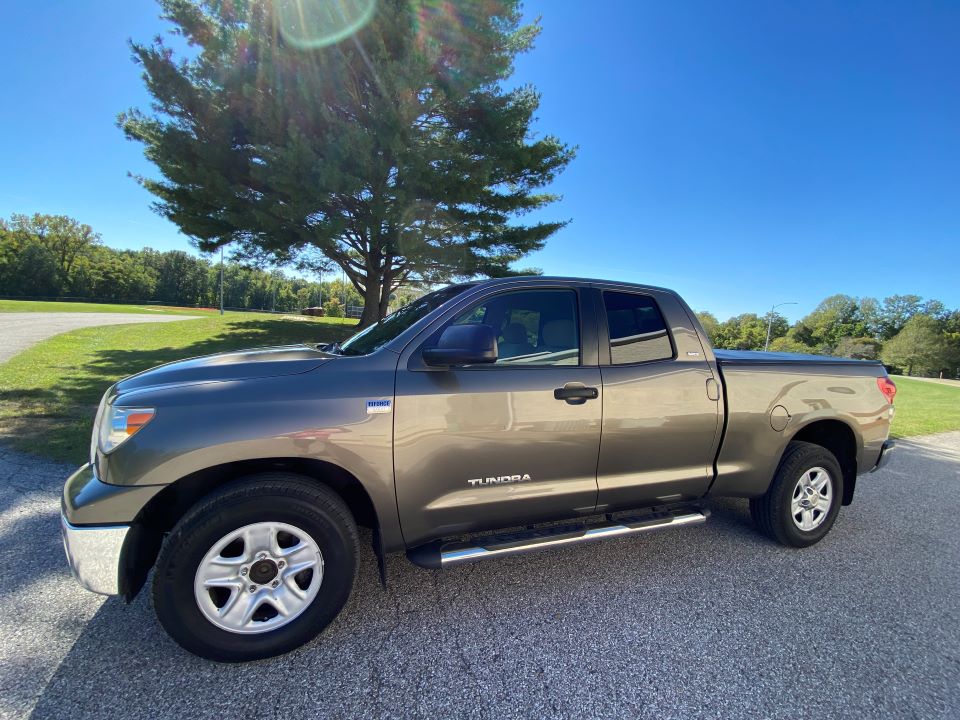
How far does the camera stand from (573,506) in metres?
2.65

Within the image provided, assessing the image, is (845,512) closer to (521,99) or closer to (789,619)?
(789,619)

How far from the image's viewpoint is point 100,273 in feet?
225

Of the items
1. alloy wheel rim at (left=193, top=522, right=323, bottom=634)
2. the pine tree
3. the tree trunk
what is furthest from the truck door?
the tree trunk

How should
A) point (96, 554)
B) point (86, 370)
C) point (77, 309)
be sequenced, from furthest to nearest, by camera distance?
point (77, 309), point (86, 370), point (96, 554)

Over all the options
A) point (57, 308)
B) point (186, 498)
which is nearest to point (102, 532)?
point (186, 498)

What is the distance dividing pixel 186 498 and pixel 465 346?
61.3 inches

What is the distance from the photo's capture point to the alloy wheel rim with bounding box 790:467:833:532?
330 centimetres

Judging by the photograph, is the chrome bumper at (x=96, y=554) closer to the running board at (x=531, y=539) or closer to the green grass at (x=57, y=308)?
the running board at (x=531, y=539)

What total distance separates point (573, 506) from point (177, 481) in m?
2.05

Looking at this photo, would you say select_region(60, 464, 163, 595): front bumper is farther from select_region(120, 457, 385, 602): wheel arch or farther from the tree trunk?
the tree trunk

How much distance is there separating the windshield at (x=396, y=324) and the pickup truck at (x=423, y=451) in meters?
0.03

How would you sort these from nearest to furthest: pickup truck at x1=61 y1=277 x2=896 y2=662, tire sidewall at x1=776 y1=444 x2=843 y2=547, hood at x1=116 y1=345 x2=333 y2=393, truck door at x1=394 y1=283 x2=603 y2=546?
pickup truck at x1=61 y1=277 x2=896 y2=662
hood at x1=116 y1=345 x2=333 y2=393
truck door at x1=394 y1=283 x2=603 y2=546
tire sidewall at x1=776 y1=444 x2=843 y2=547

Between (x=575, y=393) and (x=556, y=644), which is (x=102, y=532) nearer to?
(x=556, y=644)

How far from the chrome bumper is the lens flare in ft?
42.2
